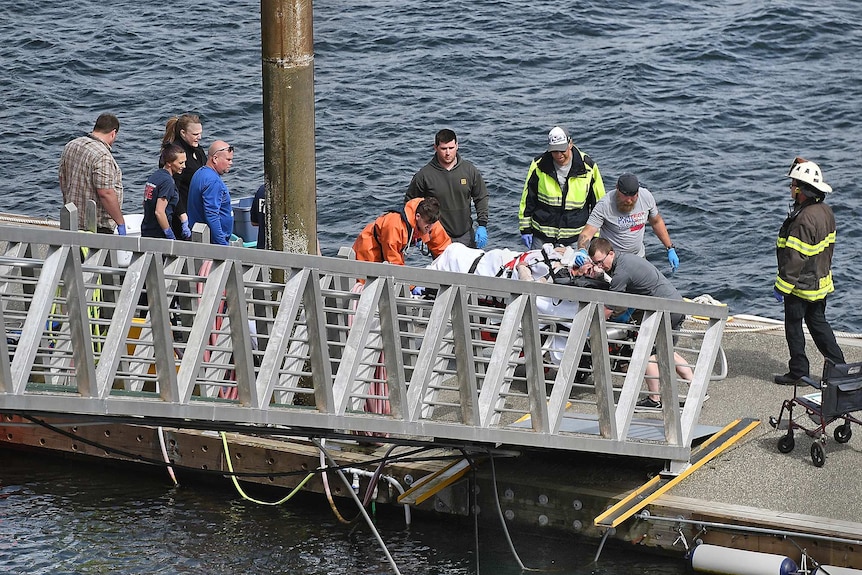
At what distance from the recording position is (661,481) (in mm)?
9445

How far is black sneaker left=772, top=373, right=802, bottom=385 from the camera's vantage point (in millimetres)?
10750

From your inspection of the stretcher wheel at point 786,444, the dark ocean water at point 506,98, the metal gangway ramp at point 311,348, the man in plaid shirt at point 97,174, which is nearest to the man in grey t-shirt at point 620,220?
the metal gangway ramp at point 311,348

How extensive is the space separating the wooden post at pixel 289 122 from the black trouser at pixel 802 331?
12.3 feet

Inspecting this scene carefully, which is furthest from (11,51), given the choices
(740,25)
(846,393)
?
(846,393)

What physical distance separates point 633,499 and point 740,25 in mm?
20016

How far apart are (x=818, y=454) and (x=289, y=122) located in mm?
4258

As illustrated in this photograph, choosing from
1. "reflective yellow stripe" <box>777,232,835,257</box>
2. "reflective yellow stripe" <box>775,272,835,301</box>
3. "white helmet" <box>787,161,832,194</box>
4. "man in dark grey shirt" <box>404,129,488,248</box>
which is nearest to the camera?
"white helmet" <box>787,161,832,194</box>

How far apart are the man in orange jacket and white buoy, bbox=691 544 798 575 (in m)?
3.36

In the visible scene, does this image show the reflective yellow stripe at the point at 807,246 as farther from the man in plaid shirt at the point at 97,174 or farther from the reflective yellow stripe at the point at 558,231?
the man in plaid shirt at the point at 97,174

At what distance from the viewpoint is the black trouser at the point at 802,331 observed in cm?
1059

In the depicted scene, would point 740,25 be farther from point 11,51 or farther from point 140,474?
point 140,474

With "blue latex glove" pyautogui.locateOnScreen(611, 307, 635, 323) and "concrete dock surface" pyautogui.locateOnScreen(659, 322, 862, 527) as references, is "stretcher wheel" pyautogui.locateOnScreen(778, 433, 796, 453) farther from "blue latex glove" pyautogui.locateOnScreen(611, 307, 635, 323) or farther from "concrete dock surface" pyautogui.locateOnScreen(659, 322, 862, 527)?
"blue latex glove" pyautogui.locateOnScreen(611, 307, 635, 323)

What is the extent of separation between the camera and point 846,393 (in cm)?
923

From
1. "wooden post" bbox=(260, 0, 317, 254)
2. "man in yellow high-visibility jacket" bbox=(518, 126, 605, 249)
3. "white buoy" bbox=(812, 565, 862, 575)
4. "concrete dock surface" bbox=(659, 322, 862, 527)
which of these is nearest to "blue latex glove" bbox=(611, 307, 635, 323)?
"concrete dock surface" bbox=(659, 322, 862, 527)
